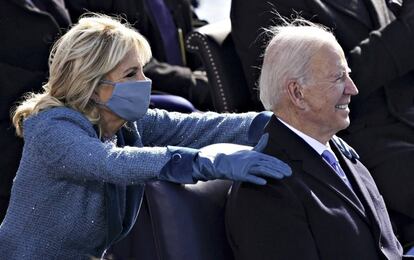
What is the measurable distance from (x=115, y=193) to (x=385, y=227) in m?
0.87

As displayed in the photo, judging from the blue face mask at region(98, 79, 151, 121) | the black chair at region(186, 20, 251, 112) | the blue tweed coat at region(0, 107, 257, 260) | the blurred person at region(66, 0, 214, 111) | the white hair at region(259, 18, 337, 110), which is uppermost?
the white hair at region(259, 18, 337, 110)

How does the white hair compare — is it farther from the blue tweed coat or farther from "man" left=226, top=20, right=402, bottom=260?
the blue tweed coat

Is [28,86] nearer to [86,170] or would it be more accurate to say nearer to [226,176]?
[86,170]

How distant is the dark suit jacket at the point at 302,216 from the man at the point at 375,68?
80 centimetres

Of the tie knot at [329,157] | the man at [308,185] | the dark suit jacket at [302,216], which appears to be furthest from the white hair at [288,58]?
the tie knot at [329,157]

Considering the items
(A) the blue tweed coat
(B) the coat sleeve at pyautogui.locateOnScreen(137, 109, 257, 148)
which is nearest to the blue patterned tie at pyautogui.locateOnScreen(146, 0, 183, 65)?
(B) the coat sleeve at pyautogui.locateOnScreen(137, 109, 257, 148)

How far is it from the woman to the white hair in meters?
0.41

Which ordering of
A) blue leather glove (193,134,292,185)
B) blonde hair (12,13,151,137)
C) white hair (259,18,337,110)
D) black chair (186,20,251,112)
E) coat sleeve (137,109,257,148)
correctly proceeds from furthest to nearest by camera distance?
black chair (186,20,251,112) → coat sleeve (137,109,257,148) → blonde hair (12,13,151,137) → white hair (259,18,337,110) → blue leather glove (193,134,292,185)

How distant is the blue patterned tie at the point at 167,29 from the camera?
524 cm

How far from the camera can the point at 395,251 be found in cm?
322

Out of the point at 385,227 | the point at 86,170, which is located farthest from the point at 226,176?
the point at 385,227

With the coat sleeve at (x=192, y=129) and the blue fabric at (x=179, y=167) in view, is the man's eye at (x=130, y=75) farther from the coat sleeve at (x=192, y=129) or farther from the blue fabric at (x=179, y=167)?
the blue fabric at (x=179, y=167)

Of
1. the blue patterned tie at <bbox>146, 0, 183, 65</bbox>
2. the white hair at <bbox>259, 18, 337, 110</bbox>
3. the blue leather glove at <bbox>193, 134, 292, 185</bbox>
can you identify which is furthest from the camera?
the blue patterned tie at <bbox>146, 0, 183, 65</bbox>

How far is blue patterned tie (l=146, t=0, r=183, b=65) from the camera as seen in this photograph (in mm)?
5242
